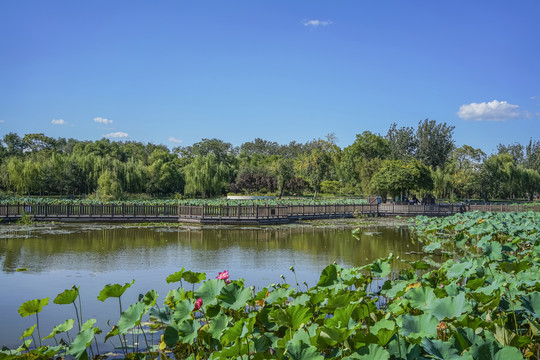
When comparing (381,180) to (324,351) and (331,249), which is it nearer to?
(331,249)

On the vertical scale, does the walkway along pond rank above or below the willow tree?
below

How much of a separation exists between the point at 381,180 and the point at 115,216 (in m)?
22.6

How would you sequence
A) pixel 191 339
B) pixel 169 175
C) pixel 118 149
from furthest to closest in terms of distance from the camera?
1. pixel 118 149
2. pixel 169 175
3. pixel 191 339

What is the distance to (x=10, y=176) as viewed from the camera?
43.6 metres

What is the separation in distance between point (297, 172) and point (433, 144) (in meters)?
20.0

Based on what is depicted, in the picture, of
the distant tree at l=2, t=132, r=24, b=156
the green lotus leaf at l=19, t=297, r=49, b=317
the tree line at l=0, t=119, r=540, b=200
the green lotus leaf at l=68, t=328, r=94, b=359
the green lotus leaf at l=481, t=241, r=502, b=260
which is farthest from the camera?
the distant tree at l=2, t=132, r=24, b=156

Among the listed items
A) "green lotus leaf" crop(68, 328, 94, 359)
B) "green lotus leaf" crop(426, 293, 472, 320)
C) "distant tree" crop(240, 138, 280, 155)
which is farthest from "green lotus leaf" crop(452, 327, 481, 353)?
"distant tree" crop(240, 138, 280, 155)

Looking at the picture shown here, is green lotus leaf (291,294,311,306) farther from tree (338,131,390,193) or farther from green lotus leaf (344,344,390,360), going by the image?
tree (338,131,390,193)

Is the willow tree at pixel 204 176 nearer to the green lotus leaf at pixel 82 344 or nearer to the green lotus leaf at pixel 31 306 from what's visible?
the green lotus leaf at pixel 31 306

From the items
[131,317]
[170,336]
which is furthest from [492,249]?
[131,317]

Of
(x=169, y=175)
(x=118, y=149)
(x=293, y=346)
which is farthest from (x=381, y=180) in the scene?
(x=118, y=149)

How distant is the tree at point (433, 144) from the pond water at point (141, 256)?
45026 millimetres

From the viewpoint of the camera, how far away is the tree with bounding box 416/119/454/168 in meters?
63.9

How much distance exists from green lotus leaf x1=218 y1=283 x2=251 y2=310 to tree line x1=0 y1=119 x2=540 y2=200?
34276mm
